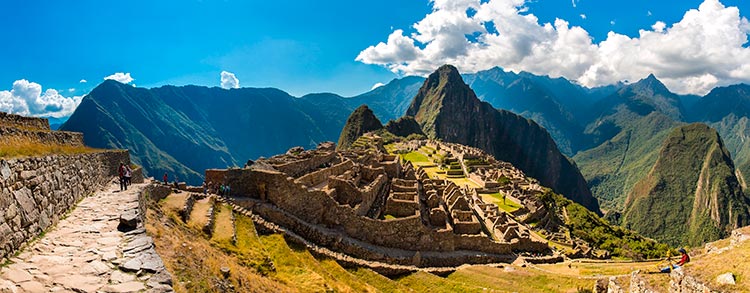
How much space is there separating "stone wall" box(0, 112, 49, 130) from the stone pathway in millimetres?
7589

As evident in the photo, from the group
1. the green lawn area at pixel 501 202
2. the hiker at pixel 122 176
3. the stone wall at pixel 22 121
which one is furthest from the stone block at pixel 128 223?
the green lawn area at pixel 501 202

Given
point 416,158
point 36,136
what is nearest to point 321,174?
point 36,136

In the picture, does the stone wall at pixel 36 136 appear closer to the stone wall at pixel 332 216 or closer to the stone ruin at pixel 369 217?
the stone ruin at pixel 369 217

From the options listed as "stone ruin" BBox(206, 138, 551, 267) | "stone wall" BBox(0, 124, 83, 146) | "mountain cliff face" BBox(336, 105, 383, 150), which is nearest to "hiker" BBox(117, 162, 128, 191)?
"stone wall" BBox(0, 124, 83, 146)

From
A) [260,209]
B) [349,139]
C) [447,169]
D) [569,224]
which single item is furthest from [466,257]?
[349,139]

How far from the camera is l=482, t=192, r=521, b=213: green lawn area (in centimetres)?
5189

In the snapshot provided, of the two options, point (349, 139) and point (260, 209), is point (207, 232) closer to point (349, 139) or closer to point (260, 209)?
point (260, 209)

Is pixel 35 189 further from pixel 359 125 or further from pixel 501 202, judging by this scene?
pixel 359 125

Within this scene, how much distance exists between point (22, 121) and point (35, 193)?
10.4 m

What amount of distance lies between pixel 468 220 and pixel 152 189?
2360cm

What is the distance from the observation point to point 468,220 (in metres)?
33.2

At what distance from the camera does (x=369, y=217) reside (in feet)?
91.1

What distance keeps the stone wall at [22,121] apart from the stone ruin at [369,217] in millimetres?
8507

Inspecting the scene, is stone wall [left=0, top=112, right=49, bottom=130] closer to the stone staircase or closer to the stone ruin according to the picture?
the stone staircase
